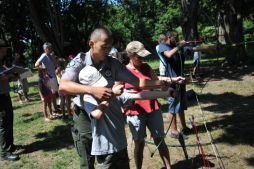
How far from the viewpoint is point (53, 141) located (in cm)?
580

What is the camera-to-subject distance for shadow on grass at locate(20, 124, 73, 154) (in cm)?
545

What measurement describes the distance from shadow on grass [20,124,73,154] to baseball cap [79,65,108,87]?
3.60 meters

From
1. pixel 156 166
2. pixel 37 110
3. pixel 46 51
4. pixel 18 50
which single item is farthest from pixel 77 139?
pixel 18 50

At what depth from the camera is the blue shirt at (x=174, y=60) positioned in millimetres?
4734

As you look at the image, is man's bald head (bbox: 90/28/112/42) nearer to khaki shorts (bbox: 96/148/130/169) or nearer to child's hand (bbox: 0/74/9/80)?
khaki shorts (bbox: 96/148/130/169)

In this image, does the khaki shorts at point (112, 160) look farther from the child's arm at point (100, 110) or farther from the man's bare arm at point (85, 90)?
the man's bare arm at point (85, 90)

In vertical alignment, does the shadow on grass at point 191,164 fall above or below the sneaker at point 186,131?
below

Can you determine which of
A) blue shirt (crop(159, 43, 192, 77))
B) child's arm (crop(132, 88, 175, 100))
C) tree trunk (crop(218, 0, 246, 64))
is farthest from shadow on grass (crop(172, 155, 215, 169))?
tree trunk (crop(218, 0, 246, 64))

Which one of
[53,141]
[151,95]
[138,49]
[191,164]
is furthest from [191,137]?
[53,141]

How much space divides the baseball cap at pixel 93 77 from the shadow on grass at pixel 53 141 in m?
3.60

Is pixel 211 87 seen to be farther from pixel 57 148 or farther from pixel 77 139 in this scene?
pixel 77 139

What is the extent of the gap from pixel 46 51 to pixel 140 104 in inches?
174

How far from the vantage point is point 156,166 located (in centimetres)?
427

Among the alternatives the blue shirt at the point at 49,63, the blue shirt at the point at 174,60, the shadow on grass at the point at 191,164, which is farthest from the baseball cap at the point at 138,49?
the blue shirt at the point at 49,63
